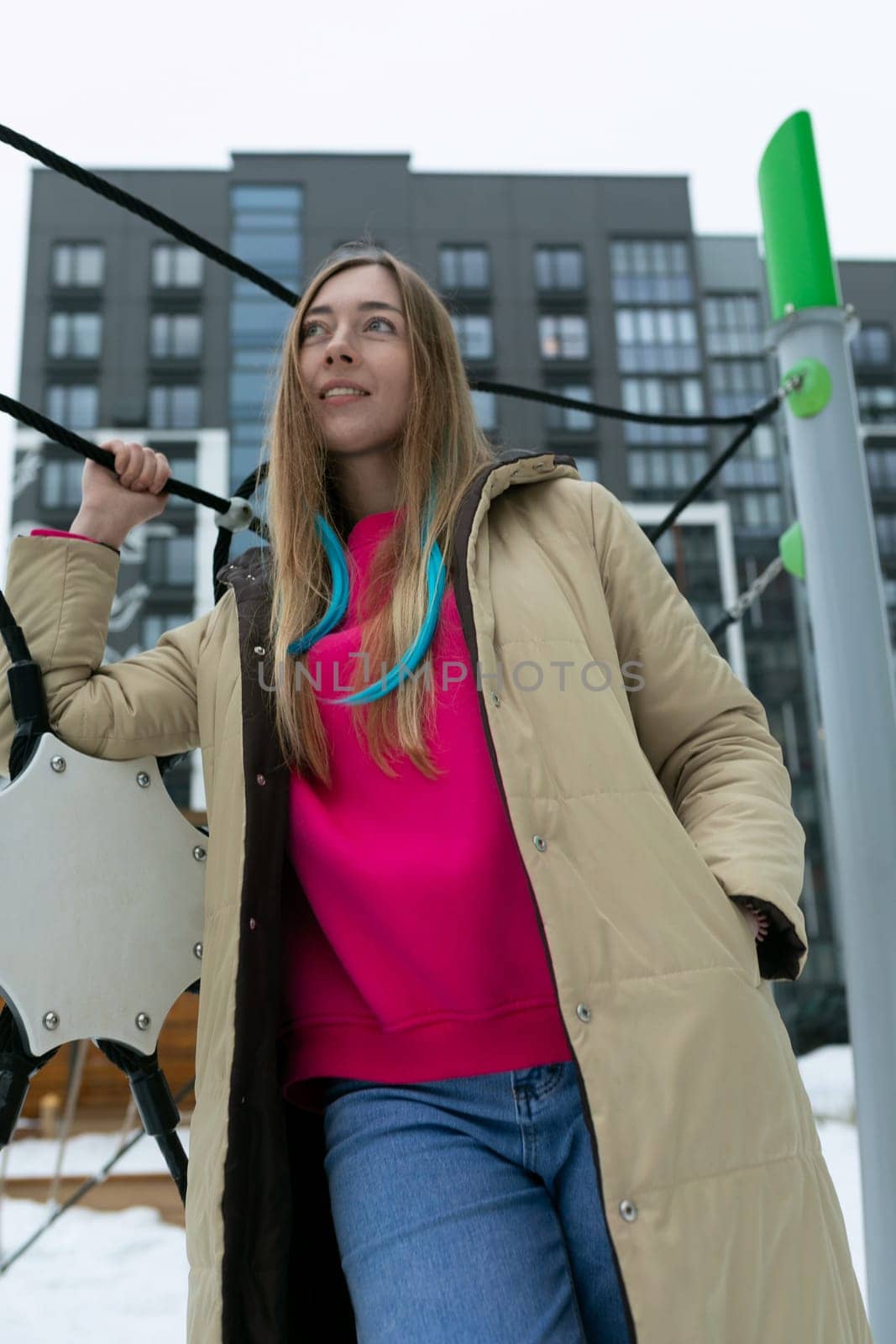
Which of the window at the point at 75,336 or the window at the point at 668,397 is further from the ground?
the window at the point at 75,336

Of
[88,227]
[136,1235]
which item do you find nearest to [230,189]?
[88,227]

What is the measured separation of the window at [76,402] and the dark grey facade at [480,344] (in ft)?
0.11

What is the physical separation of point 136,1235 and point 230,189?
22207mm

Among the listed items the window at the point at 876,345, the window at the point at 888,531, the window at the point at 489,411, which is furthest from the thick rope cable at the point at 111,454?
the window at the point at 876,345

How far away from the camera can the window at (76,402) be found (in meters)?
20.2

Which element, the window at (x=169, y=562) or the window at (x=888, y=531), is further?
the window at (x=888, y=531)

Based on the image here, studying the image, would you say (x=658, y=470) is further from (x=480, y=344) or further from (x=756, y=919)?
(x=756, y=919)

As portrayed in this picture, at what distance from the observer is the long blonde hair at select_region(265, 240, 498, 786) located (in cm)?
81

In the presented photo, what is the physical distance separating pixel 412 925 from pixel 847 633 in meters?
0.84

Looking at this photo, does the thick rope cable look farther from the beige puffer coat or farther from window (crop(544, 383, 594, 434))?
window (crop(544, 383, 594, 434))

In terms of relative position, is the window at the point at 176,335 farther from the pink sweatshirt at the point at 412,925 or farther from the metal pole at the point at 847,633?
the pink sweatshirt at the point at 412,925

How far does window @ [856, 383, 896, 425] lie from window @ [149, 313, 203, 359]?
1362 centimetres

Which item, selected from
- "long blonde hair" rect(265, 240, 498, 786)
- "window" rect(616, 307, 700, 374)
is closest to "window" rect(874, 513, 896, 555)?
"window" rect(616, 307, 700, 374)

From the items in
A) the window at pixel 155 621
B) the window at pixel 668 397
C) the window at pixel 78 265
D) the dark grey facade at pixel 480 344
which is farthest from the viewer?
the window at pixel 668 397
